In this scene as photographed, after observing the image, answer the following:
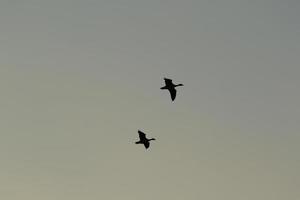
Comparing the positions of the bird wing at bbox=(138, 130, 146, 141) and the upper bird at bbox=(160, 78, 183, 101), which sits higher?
the upper bird at bbox=(160, 78, 183, 101)

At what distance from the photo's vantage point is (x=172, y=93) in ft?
317

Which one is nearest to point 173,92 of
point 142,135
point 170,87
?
point 170,87

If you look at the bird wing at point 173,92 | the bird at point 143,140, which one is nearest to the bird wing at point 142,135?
the bird at point 143,140

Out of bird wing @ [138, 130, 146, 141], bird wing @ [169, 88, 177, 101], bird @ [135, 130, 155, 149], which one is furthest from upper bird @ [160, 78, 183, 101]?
bird @ [135, 130, 155, 149]

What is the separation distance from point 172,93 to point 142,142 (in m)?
9.48

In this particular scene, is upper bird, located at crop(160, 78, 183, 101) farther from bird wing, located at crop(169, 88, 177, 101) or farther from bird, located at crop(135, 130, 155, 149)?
bird, located at crop(135, 130, 155, 149)

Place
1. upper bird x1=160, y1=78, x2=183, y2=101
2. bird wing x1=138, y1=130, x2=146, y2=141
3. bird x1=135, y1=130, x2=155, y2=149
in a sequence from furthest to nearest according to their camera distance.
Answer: bird x1=135, y1=130, x2=155, y2=149, bird wing x1=138, y1=130, x2=146, y2=141, upper bird x1=160, y1=78, x2=183, y2=101

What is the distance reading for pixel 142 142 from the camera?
338ft

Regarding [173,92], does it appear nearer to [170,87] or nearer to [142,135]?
[170,87]

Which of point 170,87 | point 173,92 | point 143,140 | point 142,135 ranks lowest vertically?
point 143,140

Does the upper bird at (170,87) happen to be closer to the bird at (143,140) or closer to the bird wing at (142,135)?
the bird wing at (142,135)

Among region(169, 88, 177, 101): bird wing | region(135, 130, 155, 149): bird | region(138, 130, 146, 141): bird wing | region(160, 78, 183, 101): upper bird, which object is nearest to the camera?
region(160, 78, 183, 101): upper bird

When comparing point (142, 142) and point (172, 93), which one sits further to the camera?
point (142, 142)

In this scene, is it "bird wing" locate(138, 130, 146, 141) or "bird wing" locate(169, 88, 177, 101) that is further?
"bird wing" locate(138, 130, 146, 141)
